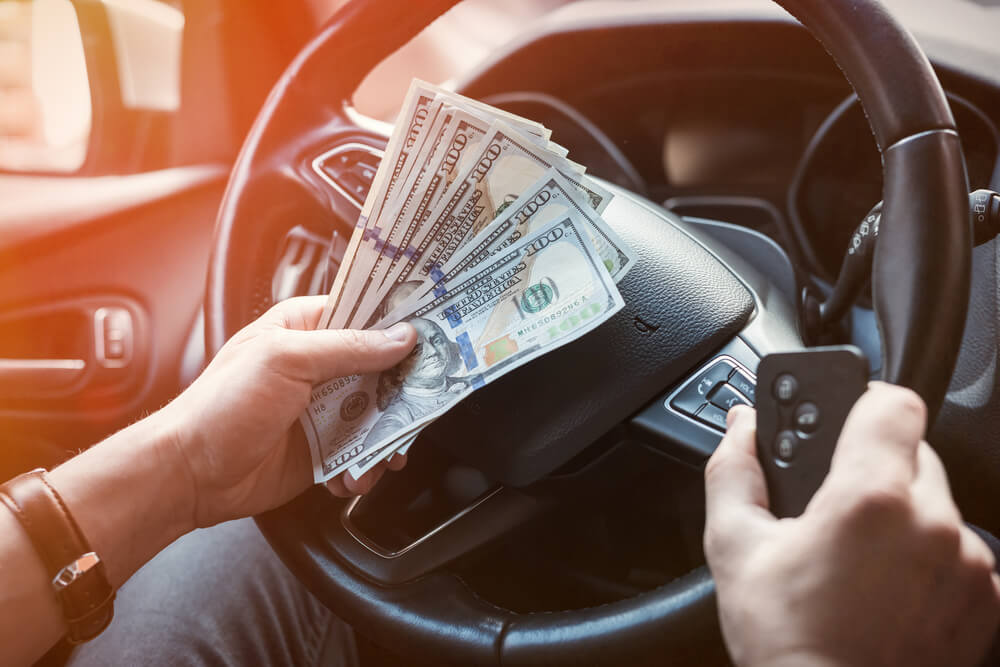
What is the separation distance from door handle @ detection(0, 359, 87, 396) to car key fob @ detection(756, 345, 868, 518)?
1212mm

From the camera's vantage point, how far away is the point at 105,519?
71 centimetres

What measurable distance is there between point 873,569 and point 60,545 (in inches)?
25.8

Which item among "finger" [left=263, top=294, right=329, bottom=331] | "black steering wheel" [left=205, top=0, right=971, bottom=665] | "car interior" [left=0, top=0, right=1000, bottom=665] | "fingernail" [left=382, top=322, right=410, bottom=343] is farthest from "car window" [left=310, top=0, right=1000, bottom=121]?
"fingernail" [left=382, top=322, right=410, bottom=343]

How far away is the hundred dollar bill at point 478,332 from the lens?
71 centimetres

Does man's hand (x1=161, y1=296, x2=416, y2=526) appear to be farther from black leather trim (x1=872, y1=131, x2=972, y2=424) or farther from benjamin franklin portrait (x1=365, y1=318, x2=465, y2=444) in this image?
black leather trim (x1=872, y1=131, x2=972, y2=424)

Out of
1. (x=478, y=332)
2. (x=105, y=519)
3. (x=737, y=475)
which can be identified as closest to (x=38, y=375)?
(x=105, y=519)

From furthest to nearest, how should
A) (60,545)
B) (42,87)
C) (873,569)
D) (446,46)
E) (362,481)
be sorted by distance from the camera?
(446,46)
(42,87)
(362,481)
(60,545)
(873,569)

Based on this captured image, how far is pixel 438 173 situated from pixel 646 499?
0.43 m


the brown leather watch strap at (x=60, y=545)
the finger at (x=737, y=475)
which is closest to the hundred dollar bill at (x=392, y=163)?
the brown leather watch strap at (x=60, y=545)

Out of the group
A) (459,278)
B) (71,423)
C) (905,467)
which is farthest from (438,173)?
(71,423)

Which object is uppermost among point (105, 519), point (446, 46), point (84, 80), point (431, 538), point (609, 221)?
point (84, 80)

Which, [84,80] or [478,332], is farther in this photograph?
[84,80]

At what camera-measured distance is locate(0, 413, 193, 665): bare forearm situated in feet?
2.22

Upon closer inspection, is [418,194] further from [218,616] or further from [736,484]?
[218,616]
